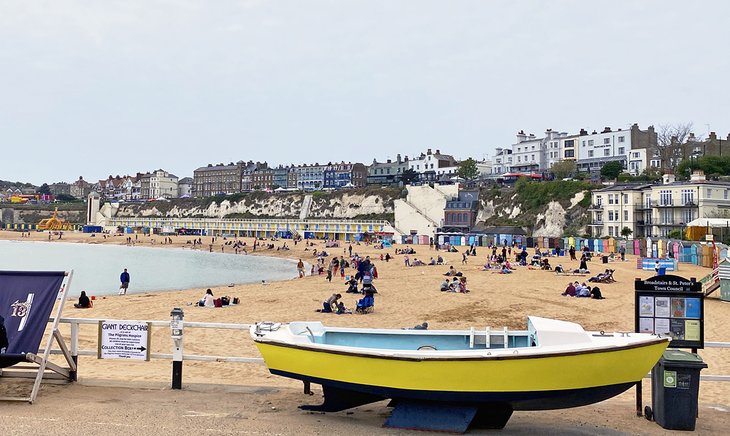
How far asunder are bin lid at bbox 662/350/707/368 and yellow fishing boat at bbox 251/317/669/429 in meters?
0.38

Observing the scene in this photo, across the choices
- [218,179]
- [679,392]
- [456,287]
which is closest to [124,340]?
[679,392]

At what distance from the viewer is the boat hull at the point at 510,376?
636 cm

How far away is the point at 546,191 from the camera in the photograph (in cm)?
7706

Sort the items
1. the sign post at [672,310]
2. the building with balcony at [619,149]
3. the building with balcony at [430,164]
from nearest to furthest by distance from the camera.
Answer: the sign post at [672,310] < the building with balcony at [619,149] < the building with balcony at [430,164]

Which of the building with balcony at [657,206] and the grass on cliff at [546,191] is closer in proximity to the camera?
the building with balcony at [657,206]

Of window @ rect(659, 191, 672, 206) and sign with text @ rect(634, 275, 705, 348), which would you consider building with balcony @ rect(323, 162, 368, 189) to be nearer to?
window @ rect(659, 191, 672, 206)

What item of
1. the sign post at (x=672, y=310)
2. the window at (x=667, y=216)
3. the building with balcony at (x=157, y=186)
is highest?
the building with balcony at (x=157, y=186)

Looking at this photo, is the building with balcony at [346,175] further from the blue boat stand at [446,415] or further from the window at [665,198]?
the blue boat stand at [446,415]

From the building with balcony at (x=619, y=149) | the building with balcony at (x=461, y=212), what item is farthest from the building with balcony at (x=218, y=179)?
the building with balcony at (x=619, y=149)

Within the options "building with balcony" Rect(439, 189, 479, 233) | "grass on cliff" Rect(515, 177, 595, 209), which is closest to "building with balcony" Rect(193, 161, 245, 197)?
"building with balcony" Rect(439, 189, 479, 233)

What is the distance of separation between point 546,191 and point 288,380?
237ft

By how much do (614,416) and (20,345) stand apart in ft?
26.1

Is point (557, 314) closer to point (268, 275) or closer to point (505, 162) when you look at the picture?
point (268, 275)

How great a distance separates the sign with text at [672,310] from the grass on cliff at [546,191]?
227 ft
